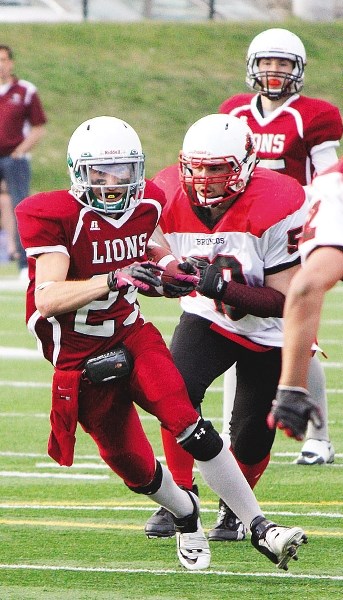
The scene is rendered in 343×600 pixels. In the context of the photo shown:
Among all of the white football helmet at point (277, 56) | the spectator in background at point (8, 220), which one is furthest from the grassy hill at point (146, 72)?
the white football helmet at point (277, 56)

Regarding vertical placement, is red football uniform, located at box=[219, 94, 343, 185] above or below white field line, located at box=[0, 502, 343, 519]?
above

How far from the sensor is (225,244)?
4.69m

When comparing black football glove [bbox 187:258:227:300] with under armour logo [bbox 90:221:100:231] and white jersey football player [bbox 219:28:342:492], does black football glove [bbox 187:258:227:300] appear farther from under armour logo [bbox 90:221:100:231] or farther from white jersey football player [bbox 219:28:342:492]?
white jersey football player [bbox 219:28:342:492]

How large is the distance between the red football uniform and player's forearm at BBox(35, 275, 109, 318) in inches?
87.3

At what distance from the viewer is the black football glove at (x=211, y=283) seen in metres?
4.38

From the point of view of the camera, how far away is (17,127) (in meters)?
12.7

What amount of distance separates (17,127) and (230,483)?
346 inches

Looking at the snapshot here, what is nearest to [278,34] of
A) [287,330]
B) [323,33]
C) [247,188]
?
[247,188]

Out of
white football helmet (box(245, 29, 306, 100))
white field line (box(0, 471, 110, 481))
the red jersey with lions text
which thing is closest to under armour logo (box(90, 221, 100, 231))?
the red jersey with lions text

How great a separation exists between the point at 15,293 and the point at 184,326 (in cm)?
728

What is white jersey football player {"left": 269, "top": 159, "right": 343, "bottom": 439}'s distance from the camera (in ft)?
10.6

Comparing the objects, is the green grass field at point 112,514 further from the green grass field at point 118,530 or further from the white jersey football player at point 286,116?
the white jersey football player at point 286,116

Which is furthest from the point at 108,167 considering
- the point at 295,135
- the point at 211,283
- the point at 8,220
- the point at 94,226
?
the point at 8,220

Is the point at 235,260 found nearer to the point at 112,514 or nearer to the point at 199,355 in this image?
the point at 199,355
